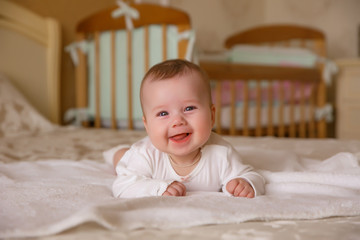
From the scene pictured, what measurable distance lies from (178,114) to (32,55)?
5.42 feet

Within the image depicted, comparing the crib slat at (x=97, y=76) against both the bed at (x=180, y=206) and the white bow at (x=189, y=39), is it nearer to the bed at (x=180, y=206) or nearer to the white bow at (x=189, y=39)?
the white bow at (x=189, y=39)

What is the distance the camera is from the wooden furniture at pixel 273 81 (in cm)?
228

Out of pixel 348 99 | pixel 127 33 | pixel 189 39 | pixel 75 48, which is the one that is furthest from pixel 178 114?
pixel 348 99

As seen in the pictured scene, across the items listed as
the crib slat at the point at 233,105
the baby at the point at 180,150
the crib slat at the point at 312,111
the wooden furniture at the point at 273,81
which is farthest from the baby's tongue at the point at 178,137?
the crib slat at the point at 312,111

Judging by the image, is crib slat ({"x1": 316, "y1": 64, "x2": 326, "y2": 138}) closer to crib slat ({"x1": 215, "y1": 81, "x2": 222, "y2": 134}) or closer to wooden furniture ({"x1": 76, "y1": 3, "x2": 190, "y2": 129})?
crib slat ({"x1": 215, "y1": 81, "x2": 222, "y2": 134})

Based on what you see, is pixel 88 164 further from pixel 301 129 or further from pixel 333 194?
pixel 301 129

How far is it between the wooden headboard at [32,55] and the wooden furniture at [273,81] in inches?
33.8

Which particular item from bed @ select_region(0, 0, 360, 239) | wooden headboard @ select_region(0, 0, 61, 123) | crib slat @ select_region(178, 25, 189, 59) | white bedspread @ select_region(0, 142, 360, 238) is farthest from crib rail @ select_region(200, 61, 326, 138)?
white bedspread @ select_region(0, 142, 360, 238)

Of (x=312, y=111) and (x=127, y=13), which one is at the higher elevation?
(x=127, y=13)

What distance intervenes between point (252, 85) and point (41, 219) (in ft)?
6.92

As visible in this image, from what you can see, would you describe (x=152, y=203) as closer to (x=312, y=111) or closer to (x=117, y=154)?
(x=117, y=154)

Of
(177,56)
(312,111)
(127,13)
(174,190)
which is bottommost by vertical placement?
(312,111)

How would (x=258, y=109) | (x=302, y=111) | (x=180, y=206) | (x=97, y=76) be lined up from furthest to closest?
(x=302, y=111), (x=258, y=109), (x=97, y=76), (x=180, y=206)

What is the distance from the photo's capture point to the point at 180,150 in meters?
0.69
